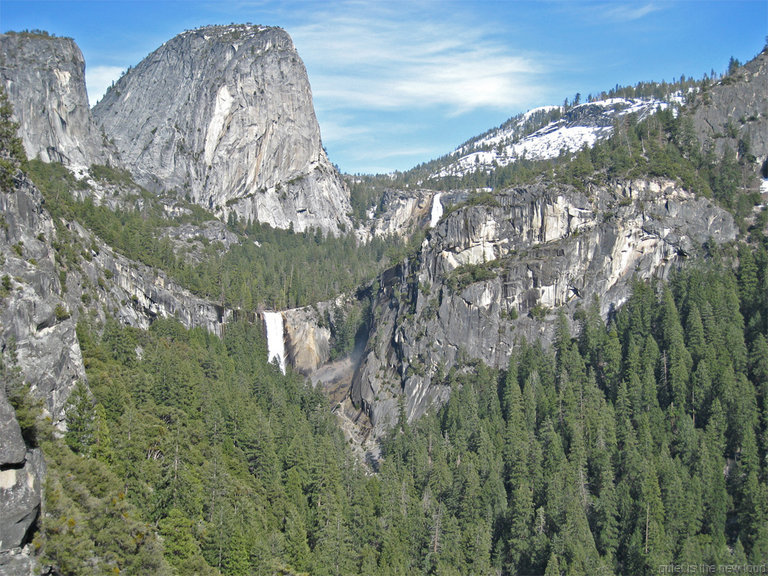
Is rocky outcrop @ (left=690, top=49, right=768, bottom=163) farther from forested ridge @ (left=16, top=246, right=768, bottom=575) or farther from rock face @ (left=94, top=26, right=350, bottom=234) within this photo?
rock face @ (left=94, top=26, right=350, bottom=234)

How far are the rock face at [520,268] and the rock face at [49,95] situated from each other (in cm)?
8009

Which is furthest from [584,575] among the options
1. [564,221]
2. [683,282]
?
[564,221]

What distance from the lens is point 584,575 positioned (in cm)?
6556

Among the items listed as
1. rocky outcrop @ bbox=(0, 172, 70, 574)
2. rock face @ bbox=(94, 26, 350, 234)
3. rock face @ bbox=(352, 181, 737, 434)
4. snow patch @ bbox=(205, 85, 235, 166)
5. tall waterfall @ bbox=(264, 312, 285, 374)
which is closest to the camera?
rocky outcrop @ bbox=(0, 172, 70, 574)

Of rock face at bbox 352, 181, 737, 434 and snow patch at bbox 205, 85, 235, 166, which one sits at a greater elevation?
snow patch at bbox 205, 85, 235, 166

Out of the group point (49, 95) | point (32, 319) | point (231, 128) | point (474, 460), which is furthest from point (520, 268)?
point (49, 95)

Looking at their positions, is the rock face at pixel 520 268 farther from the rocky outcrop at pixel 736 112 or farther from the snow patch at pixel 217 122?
the snow patch at pixel 217 122

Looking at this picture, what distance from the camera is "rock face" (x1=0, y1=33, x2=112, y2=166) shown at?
148m

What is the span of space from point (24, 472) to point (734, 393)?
7133 cm

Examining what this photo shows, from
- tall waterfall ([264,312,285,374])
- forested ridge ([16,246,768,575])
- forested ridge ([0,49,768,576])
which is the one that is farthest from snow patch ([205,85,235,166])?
forested ridge ([16,246,768,575])

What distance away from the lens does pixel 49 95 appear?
5945 inches

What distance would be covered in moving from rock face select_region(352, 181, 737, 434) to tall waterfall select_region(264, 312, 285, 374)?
55.8 feet

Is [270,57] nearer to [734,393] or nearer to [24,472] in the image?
[734,393]

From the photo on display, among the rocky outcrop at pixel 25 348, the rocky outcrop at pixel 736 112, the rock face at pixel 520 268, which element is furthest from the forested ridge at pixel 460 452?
the rocky outcrop at pixel 736 112
